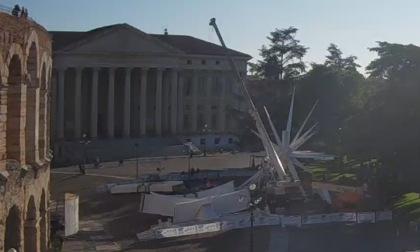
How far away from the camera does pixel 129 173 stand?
5991cm

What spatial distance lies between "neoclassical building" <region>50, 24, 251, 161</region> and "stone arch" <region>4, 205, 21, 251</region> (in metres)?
50.4

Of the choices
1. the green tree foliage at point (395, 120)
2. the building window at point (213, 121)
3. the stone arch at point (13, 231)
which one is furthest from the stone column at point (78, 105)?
the stone arch at point (13, 231)

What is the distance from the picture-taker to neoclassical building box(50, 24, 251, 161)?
7519cm

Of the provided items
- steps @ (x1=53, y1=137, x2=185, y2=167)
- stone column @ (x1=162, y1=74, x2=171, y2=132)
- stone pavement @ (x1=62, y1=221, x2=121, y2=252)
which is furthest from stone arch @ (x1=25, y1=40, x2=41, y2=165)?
stone column @ (x1=162, y1=74, x2=171, y2=132)

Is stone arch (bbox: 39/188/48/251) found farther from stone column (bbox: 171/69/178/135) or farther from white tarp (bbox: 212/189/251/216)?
stone column (bbox: 171/69/178/135)

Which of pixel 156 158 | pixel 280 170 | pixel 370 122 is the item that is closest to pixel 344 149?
pixel 370 122

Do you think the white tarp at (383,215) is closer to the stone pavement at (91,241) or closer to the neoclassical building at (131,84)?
the stone pavement at (91,241)

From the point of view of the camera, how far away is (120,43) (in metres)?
76.5

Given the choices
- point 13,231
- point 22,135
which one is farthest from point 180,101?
point 13,231

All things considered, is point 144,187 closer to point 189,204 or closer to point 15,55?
point 189,204

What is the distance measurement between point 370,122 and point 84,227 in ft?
76.5

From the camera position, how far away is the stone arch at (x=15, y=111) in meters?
22.7

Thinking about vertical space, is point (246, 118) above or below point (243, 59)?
below

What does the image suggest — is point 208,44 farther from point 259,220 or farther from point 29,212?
point 29,212
